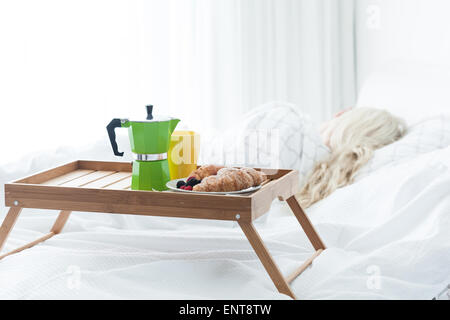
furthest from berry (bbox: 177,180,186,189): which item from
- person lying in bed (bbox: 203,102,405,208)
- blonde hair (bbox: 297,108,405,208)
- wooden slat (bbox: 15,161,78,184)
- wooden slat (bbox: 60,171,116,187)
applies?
blonde hair (bbox: 297,108,405,208)

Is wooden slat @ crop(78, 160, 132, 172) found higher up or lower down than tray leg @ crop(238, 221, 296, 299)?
higher up

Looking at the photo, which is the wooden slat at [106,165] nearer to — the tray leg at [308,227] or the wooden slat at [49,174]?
the wooden slat at [49,174]

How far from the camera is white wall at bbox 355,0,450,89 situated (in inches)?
123

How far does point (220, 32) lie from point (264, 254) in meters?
2.46

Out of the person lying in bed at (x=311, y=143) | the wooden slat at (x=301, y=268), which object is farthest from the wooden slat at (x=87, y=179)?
the wooden slat at (x=301, y=268)

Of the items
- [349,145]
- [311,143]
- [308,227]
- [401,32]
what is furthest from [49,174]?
[401,32]

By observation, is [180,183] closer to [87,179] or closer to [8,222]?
[87,179]

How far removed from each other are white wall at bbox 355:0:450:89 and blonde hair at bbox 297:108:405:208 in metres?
0.85

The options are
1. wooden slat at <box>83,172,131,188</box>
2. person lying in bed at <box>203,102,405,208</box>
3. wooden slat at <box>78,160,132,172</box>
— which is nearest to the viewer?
wooden slat at <box>83,172,131,188</box>

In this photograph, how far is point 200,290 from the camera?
4.48 ft

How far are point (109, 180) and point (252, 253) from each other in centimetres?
43

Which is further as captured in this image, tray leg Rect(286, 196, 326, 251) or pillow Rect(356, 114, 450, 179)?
pillow Rect(356, 114, 450, 179)

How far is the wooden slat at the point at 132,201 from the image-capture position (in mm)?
1337

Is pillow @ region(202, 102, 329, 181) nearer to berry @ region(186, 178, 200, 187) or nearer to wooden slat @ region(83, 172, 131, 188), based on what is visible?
wooden slat @ region(83, 172, 131, 188)
